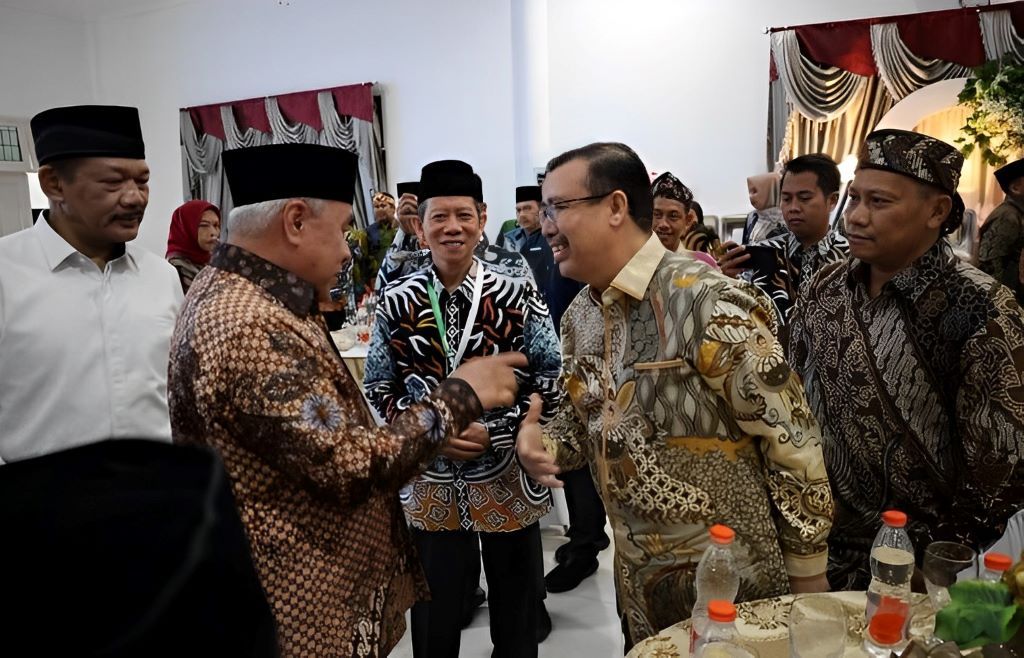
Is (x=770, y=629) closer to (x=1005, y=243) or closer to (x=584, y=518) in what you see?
(x=584, y=518)

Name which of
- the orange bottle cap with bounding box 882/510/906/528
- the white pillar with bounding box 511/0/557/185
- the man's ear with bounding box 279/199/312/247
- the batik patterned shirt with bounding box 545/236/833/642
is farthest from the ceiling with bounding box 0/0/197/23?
the orange bottle cap with bounding box 882/510/906/528

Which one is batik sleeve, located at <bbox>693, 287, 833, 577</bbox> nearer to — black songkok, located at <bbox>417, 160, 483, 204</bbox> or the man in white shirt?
black songkok, located at <bbox>417, 160, 483, 204</bbox>

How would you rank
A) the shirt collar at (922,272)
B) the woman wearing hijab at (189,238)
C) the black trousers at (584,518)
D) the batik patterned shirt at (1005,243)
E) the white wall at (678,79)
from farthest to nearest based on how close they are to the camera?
the white wall at (678,79) → the batik patterned shirt at (1005,243) → the woman wearing hijab at (189,238) → the black trousers at (584,518) → the shirt collar at (922,272)

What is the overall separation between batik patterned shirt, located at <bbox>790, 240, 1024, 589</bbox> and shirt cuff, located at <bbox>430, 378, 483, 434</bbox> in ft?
3.09

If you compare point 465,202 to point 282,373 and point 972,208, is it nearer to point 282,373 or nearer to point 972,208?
point 282,373

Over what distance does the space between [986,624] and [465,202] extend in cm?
178

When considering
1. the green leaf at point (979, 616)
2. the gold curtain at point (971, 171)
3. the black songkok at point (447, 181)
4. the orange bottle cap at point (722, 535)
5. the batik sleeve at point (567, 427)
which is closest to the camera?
the green leaf at point (979, 616)

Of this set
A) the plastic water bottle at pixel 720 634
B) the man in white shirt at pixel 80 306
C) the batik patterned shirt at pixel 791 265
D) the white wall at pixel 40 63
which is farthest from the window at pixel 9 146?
the plastic water bottle at pixel 720 634

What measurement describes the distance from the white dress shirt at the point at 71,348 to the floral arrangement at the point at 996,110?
6214 millimetres

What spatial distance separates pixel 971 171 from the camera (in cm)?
605

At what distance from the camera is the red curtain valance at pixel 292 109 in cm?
858

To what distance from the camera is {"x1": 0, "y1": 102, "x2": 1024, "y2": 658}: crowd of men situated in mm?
1274

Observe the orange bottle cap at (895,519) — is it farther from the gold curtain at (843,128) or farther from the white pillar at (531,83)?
the white pillar at (531,83)

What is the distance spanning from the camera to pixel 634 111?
742 centimetres
